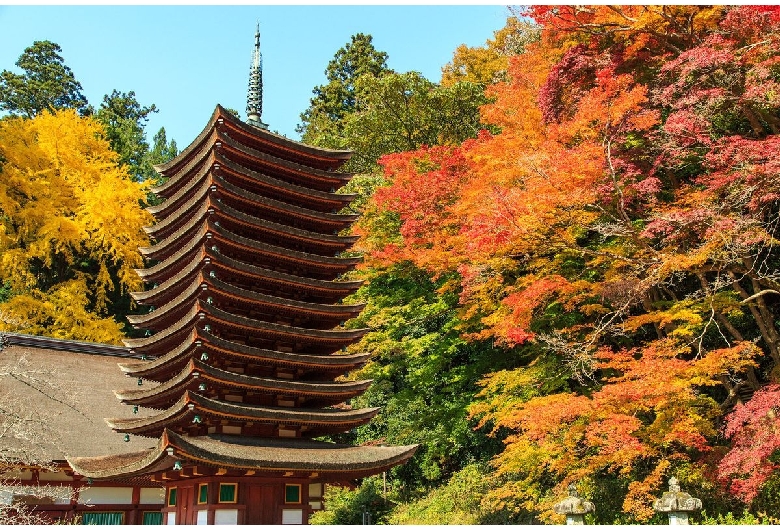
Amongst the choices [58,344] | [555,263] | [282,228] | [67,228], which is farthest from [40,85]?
[555,263]

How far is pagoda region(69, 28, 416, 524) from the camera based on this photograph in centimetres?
1321

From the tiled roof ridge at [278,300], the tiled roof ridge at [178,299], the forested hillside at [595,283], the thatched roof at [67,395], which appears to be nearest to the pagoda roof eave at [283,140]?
the forested hillside at [595,283]

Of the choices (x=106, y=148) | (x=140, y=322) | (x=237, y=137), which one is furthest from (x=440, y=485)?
(x=106, y=148)

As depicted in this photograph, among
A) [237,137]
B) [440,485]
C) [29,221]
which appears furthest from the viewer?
[29,221]

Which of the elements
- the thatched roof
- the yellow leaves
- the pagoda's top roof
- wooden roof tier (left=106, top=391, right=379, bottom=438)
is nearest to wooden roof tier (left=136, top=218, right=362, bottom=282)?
the pagoda's top roof

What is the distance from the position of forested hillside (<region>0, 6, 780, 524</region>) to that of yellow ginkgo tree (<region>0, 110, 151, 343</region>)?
0.33 feet

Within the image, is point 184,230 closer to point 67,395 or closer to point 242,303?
point 242,303

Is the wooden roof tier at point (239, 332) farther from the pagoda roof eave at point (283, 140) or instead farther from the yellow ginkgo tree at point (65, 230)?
the yellow ginkgo tree at point (65, 230)

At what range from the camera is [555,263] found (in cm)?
1680

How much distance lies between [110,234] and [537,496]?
20811 mm

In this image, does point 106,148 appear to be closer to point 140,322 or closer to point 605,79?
point 140,322

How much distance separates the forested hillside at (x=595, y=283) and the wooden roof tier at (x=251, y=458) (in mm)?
3678

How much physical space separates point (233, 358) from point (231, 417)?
1516 millimetres

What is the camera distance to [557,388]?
18.0 meters
